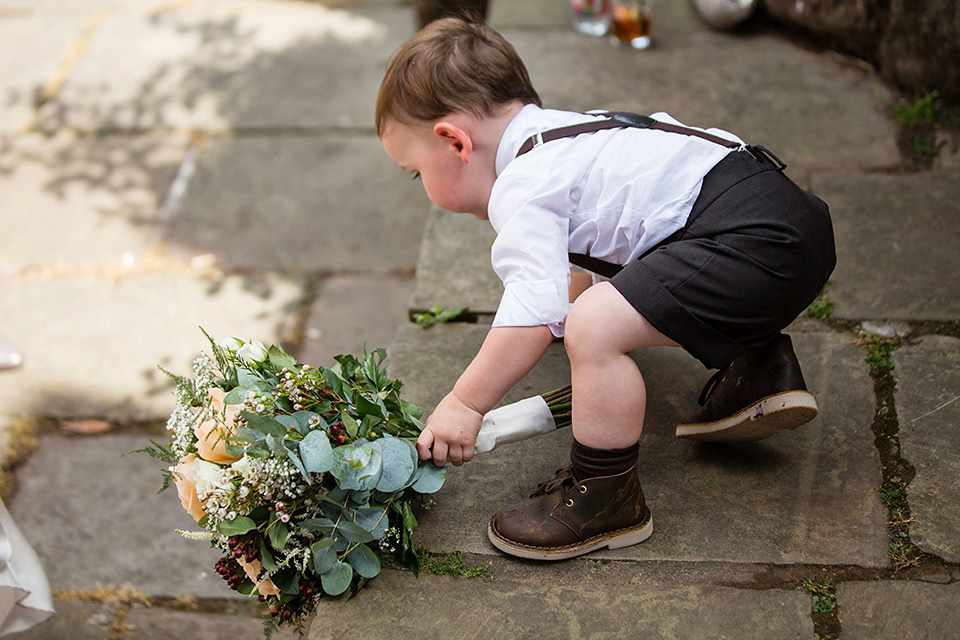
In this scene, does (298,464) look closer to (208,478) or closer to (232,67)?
(208,478)

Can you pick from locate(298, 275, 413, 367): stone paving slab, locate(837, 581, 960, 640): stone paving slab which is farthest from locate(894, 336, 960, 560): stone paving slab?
locate(298, 275, 413, 367): stone paving slab

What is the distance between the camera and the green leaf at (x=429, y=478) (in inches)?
73.9

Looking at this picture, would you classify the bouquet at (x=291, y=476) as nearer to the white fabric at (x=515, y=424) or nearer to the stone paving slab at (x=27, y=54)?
the white fabric at (x=515, y=424)

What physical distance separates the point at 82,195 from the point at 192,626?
232cm

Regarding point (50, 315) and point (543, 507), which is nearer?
point (543, 507)

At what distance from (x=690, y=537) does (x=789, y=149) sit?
5.95 ft

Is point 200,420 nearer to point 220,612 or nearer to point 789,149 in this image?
point 220,612

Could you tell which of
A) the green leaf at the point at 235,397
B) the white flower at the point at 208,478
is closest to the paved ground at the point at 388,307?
the white flower at the point at 208,478

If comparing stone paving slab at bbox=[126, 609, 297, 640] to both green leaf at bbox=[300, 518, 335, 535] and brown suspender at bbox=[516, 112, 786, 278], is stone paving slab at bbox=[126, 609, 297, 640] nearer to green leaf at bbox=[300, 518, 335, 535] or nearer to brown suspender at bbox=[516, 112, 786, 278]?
green leaf at bbox=[300, 518, 335, 535]

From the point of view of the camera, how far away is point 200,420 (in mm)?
1840

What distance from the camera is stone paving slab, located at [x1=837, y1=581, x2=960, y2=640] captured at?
171 centimetres

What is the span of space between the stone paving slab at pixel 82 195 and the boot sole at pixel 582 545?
259 centimetres

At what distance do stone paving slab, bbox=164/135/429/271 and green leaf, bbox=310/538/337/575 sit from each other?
2.16 m

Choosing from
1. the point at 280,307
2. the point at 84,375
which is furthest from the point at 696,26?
the point at 84,375
